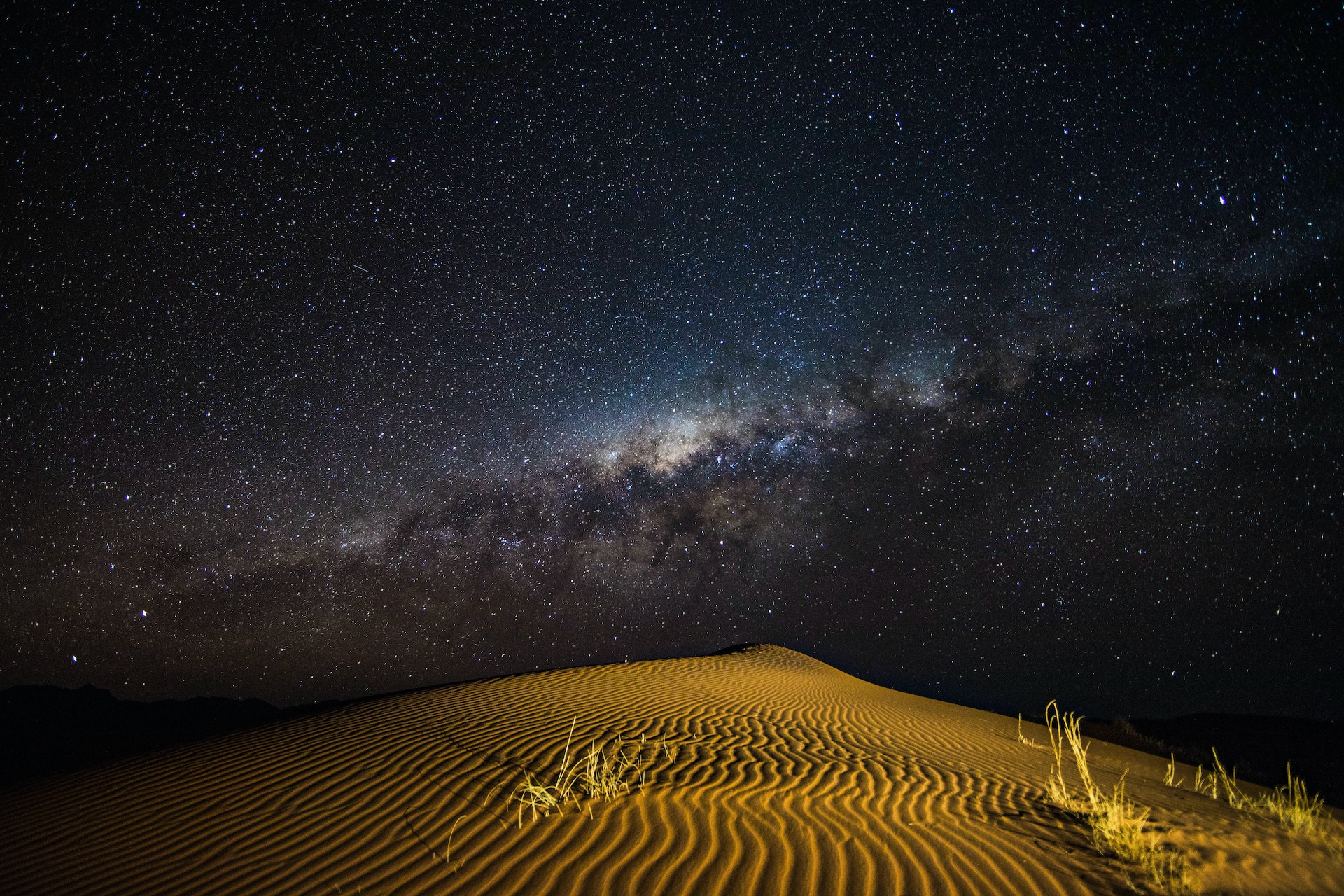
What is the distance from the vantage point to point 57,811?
207 inches

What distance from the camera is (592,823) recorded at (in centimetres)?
391

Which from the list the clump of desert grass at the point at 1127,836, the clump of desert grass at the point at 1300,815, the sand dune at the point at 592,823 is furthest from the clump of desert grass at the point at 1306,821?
the clump of desert grass at the point at 1127,836

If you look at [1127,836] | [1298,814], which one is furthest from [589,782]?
[1298,814]

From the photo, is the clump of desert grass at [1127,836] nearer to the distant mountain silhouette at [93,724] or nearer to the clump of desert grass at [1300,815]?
the clump of desert grass at [1300,815]

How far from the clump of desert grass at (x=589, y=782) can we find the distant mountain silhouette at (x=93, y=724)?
20.8 feet

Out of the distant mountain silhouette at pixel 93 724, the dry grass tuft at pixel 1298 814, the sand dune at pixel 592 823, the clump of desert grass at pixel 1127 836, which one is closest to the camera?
the clump of desert grass at pixel 1127 836

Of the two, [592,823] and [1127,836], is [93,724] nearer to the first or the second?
[592,823]

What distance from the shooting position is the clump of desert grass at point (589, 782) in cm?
427

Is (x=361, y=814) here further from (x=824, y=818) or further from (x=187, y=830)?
(x=824, y=818)

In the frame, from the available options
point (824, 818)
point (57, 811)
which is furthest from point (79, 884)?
point (824, 818)

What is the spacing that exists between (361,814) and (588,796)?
1.83 metres

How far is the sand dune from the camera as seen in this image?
10.8 ft

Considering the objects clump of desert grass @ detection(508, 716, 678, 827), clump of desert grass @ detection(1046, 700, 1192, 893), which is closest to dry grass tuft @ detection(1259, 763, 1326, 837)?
clump of desert grass @ detection(1046, 700, 1192, 893)

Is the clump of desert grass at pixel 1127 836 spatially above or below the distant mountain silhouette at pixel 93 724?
above
